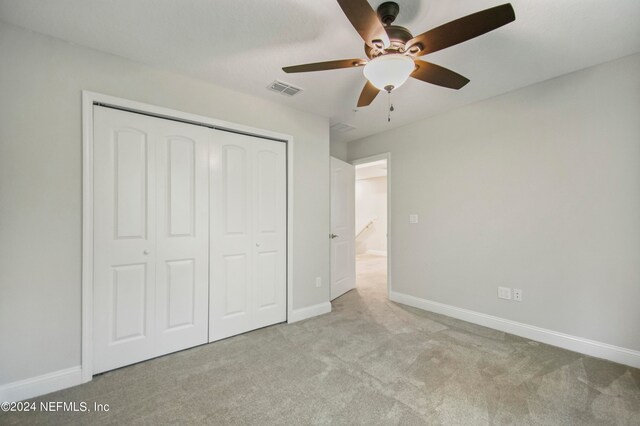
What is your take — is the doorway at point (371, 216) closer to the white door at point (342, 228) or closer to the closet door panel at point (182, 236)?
the white door at point (342, 228)

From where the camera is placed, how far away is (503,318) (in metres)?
2.89

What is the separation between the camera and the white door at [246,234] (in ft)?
8.82

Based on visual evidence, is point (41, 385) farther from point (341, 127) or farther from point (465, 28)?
point (341, 127)

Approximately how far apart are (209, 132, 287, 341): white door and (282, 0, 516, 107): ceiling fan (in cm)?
131

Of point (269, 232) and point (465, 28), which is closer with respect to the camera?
point (465, 28)

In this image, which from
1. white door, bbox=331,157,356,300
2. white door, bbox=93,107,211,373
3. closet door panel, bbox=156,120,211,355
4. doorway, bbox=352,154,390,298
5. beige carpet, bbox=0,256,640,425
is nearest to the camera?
beige carpet, bbox=0,256,640,425

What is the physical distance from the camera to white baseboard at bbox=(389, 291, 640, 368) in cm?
222

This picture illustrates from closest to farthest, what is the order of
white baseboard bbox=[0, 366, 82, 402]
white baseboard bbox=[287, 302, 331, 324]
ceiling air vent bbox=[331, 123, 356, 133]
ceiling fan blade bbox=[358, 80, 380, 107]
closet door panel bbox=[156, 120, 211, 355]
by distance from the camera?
white baseboard bbox=[0, 366, 82, 402]
ceiling fan blade bbox=[358, 80, 380, 107]
closet door panel bbox=[156, 120, 211, 355]
white baseboard bbox=[287, 302, 331, 324]
ceiling air vent bbox=[331, 123, 356, 133]

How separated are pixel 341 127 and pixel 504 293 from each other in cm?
283

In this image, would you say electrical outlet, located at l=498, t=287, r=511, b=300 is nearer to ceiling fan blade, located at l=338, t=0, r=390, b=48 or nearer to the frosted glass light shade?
the frosted glass light shade

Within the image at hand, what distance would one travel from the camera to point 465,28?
53.5 inches

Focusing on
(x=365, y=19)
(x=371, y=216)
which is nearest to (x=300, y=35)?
(x=365, y=19)

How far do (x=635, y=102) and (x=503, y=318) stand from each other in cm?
222

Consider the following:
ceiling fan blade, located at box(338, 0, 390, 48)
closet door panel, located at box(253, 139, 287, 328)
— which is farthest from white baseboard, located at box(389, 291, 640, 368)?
ceiling fan blade, located at box(338, 0, 390, 48)
